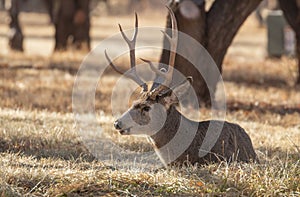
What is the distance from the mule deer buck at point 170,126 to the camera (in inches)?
282

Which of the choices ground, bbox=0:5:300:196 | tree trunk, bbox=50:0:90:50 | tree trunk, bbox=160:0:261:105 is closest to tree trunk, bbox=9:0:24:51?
tree trunk, bbox=50:0:90:50

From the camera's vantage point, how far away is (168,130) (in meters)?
7.38

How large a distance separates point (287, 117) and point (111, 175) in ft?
18.1

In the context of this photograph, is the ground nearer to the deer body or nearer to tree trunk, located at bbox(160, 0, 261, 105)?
the deer body

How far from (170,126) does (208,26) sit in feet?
15.0

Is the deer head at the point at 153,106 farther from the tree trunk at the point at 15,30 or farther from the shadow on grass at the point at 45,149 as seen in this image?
the tree trunk at the point at 15,30

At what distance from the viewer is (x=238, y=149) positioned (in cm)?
744

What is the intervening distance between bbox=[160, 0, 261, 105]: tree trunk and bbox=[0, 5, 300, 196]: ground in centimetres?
73

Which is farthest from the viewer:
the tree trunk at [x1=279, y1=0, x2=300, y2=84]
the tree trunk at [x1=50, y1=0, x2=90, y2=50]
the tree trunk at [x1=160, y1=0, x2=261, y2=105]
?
the tree trunk at [x1=50, y1=0, x2=90, y2=50]

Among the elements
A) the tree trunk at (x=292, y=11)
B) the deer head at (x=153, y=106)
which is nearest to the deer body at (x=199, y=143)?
the deer head at (x=153, y=106)

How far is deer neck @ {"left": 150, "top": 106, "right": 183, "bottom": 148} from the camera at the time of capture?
24.1 feet

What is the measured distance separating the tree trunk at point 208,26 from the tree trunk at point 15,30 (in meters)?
10.7

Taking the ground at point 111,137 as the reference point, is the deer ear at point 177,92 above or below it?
above

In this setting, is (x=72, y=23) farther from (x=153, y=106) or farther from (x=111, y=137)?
(x=153, y=106)
